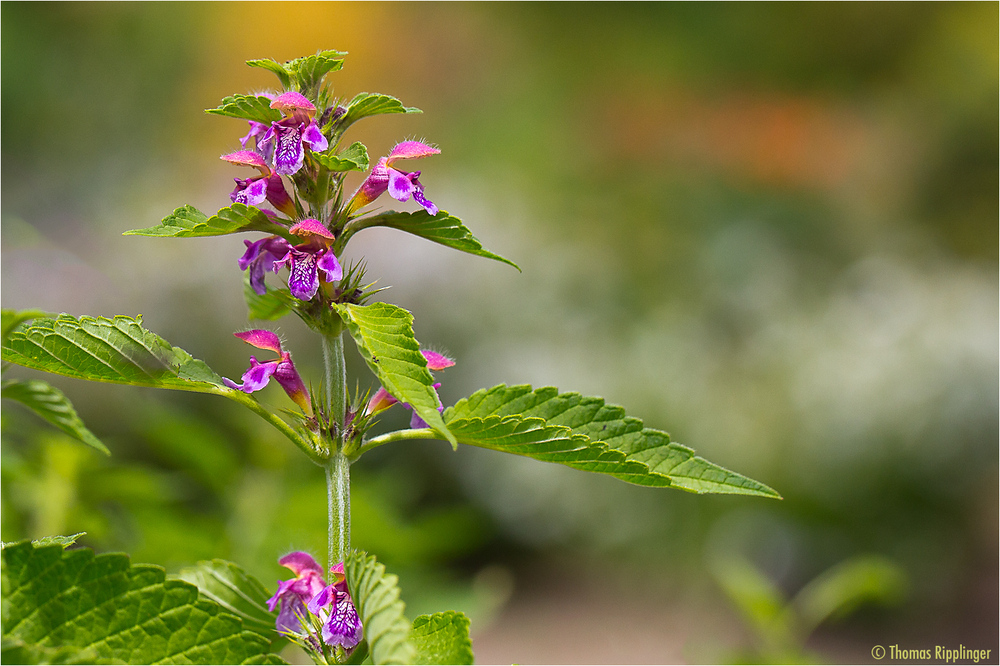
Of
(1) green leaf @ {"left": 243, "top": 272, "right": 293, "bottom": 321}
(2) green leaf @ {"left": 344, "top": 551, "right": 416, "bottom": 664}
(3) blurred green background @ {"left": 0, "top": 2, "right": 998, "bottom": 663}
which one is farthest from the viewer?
(3) blurred green background @ {"left": 0, "top": 2, "right": 998, "bottom": 663}

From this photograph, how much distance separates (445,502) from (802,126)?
5.58 m

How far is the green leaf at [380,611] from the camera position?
12.3 inches

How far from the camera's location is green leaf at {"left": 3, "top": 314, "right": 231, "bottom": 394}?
427 millimetres

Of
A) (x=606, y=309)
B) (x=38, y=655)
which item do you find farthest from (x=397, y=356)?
(x=606, y=309)

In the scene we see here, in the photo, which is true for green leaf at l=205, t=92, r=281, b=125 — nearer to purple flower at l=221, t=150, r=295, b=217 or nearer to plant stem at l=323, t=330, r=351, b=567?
purple flower at l=221, t=150, r=295, b=217

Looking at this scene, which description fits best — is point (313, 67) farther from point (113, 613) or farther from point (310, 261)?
point (113, 613)

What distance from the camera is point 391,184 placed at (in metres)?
0.51

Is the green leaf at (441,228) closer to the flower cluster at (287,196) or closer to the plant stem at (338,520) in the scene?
the flower cluster at (287,196)

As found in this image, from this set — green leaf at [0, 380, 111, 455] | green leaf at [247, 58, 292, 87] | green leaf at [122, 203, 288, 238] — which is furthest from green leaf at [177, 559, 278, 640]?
green leaf at [247, 58, 292, 87]

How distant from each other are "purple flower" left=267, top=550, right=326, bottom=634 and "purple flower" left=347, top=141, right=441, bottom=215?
0.24 m

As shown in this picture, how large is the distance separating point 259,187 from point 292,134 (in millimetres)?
52

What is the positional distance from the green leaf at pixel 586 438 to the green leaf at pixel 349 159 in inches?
5.8

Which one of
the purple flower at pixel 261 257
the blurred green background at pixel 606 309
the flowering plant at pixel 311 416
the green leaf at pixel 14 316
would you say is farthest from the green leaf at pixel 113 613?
the blurred green background at pixel 606 309

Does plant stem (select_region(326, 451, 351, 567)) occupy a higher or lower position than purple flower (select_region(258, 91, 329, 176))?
lower
